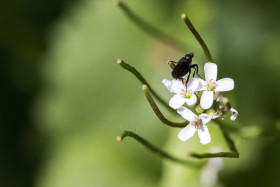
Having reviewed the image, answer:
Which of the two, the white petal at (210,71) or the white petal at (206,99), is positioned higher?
the white petal at (210,71)

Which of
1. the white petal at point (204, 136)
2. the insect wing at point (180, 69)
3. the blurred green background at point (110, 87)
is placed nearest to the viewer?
the white petal at point (204, 136)

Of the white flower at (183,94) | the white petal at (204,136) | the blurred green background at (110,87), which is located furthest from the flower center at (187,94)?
the blurred green background at (110,87)

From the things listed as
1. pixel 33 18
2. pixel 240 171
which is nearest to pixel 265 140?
pixel 240 171

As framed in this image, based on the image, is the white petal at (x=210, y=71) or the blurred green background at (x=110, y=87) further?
the blurred green background at (x=110, y=87)

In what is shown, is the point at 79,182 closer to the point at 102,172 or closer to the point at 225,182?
the point at 102,172

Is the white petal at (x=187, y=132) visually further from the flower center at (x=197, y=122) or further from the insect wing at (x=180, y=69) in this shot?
the insect wing at (x=180, y=69)

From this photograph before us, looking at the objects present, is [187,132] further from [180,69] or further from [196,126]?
[180,69]

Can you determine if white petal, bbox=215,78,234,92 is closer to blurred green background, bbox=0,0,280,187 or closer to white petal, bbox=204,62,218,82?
white petal, bbox=204,62,218,82

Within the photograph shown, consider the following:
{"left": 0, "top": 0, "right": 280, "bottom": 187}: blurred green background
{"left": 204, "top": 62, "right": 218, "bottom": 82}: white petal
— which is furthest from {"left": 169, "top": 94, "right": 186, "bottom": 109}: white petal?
{"left": 0, "top": 0, "right": 280, "bottom": 187}: blurred green background

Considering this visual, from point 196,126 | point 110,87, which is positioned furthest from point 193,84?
point 110,87
